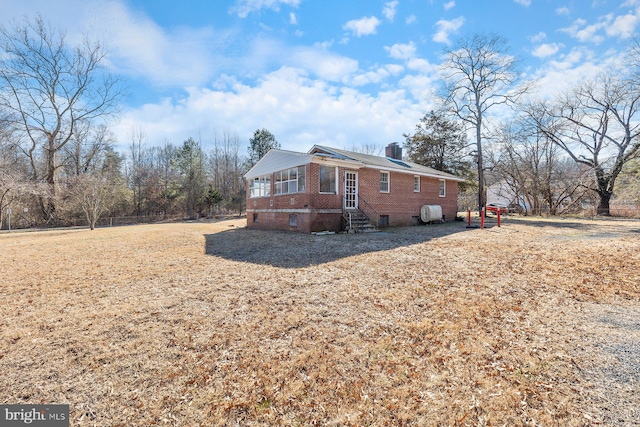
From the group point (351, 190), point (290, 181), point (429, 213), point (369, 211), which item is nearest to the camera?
point (351, 190)

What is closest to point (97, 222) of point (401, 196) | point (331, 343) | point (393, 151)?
point (393, 151)

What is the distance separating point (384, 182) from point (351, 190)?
254cm

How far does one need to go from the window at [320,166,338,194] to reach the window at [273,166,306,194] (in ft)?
2.92

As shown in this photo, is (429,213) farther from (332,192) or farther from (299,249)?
(299,249)

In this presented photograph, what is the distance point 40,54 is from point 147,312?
35.1m

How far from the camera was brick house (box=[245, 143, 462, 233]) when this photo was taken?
515 inches

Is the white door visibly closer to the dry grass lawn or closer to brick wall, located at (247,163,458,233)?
brick wall, located at (247,163,458,233)

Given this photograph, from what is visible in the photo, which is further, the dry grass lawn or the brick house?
the brick house

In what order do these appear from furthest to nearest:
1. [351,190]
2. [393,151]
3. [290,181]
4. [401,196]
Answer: [393,151] → [401,196] → [290,181] → [351,190]

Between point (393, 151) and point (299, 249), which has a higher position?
point (393, 151)

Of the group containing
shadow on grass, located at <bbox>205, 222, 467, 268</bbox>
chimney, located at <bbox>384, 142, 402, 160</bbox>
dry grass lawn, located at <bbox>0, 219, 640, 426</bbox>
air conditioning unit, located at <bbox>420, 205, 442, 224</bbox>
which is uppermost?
chimney, located at <bbox>384, 142, 402, 160</bbox>

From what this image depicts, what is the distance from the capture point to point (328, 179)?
44.5 feet

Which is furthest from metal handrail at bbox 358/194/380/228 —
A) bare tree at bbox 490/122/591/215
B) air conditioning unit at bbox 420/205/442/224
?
bare tree at bbox 490/122/591/215

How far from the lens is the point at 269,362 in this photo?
3021mm
